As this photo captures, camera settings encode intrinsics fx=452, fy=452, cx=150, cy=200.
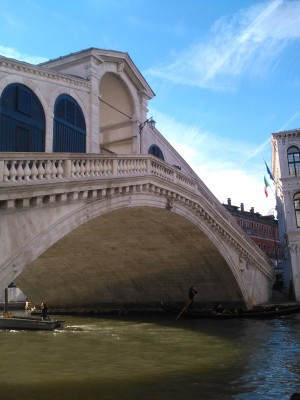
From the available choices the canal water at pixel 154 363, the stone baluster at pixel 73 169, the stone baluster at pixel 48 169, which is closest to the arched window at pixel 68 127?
the stone baluster at pixel 73 169

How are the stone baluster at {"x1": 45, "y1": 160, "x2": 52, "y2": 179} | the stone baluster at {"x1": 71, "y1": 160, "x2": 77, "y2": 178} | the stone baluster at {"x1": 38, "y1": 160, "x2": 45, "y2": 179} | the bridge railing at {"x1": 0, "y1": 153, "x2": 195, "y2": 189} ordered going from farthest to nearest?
the stone baluster at {"x1": 71, "y1": 160, "x2": 77, "y2": 178} → the stone baluster at {"x1": 45, "y1": 160, "x2": 52, "y2": 179} → the stone baluster at {"x1": 38, "y1": 160, "x2": 45, "y2": 179} → the bridge railing at {"x1": 0, "y1": 153, "x2": 195, "y2": 189}

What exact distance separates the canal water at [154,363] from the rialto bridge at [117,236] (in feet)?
7.00

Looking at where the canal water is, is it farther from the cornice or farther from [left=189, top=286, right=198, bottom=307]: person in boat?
the cornice

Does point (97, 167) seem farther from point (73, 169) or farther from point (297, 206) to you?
point (297, 206)

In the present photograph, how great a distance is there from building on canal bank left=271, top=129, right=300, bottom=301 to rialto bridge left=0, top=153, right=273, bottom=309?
142 cm

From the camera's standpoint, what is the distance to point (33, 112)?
10.0 metres

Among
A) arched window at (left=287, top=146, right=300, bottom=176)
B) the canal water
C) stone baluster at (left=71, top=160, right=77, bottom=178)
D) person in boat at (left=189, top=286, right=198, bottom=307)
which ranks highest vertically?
arched window at (left=287, top=146, right=300, bottom=176)

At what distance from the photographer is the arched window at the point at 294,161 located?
2369 cm

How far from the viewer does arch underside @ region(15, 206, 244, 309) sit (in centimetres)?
1578

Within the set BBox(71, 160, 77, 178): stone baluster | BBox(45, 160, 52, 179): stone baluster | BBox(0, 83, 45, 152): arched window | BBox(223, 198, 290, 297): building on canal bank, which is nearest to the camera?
BBox(45, 160, 52, 179): stone baluster

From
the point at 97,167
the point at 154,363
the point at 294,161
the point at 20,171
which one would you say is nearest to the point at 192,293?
the point at 294,161

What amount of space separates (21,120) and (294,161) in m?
17.4

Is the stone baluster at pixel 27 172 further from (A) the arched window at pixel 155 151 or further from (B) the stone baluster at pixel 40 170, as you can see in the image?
(A) the arched window at pixel 155 151

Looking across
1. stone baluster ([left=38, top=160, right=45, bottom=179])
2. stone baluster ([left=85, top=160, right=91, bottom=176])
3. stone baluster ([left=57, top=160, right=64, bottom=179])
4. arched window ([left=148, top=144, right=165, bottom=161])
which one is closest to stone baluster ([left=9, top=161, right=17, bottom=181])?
stone baluster ([left=38, top=160, right=45, bottom=179])
